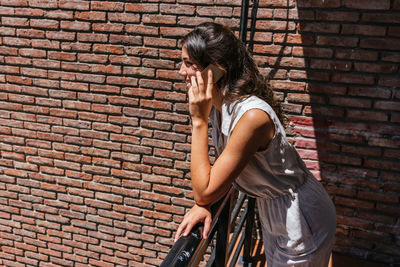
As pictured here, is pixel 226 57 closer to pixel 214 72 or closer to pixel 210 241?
pixel 214 72

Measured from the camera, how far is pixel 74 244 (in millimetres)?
4016

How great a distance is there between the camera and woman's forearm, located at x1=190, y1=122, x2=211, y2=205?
4.30 ft

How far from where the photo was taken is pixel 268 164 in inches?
57.7

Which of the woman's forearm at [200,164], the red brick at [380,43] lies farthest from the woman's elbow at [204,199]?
the red brick at [380,43]

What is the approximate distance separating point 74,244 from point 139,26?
2.62m

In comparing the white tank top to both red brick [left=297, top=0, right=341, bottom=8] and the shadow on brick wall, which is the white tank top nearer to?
the shadow on brick wall

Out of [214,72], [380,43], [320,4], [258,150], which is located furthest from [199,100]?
[380,43]

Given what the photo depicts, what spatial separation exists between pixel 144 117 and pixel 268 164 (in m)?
2.05

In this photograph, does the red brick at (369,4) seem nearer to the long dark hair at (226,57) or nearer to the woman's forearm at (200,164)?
the long dark hair at (226,57)

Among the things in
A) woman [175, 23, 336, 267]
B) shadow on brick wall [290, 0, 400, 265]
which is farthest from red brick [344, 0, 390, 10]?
woman [175, 23, 336, 267]

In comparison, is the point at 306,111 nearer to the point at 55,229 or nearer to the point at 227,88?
the point at 227,88


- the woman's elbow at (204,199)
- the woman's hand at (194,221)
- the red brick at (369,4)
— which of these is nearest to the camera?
the woman's hand at (194,221)

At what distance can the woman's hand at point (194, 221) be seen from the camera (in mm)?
1153

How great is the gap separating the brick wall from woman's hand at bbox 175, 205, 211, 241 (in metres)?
1.85
